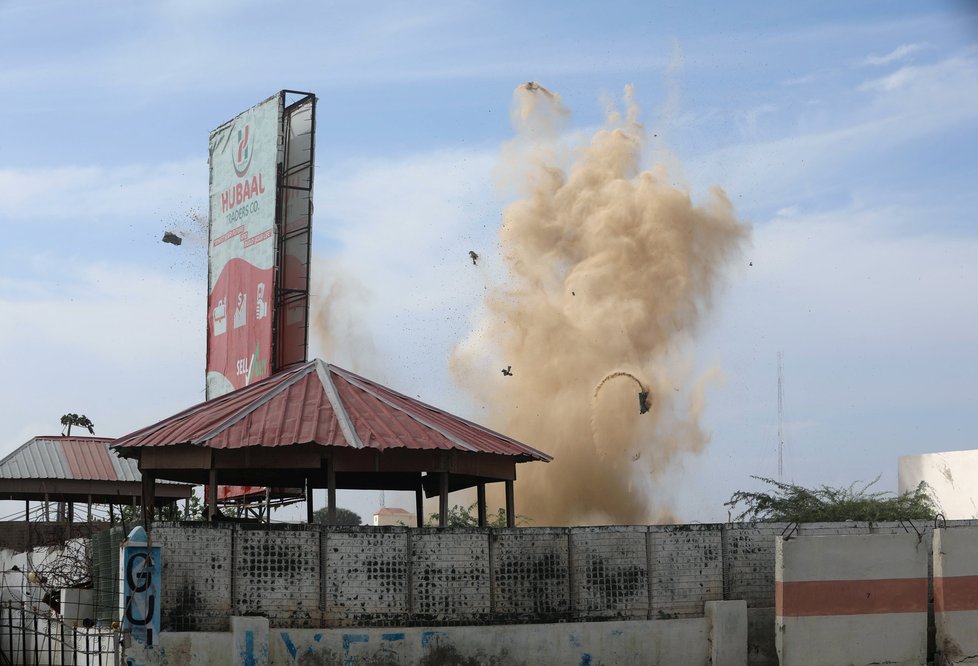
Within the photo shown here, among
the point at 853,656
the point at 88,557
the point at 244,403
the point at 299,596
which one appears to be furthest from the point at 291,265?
the point at 853,656

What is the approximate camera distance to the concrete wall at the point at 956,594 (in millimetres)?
22250

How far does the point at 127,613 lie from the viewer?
64.2 ft

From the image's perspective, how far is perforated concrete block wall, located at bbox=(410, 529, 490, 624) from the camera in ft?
70.5

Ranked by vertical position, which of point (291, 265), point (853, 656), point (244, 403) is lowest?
point (853, 656)

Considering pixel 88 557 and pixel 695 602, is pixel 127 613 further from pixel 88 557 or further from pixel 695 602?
pixel 695 602

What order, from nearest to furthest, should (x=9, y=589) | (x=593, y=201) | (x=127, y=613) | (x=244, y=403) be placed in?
(x=127, y=613), (x=244, y=403), (x=9, y=589), (x=593, y=201)

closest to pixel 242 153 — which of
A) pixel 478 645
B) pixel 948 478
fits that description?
pixel 478 645

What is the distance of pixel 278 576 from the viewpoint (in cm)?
2080

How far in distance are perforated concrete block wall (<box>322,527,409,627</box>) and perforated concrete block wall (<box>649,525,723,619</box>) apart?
463 centimetres

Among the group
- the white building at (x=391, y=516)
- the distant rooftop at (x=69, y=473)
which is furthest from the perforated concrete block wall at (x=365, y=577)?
the white building at (x=391, y=516)

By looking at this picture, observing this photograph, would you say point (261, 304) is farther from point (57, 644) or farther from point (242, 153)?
point (57, 644)

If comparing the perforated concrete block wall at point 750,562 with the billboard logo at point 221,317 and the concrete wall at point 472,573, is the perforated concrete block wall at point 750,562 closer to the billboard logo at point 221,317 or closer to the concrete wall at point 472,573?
the concrete wall at point 472,573

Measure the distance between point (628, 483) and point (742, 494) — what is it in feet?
58.4

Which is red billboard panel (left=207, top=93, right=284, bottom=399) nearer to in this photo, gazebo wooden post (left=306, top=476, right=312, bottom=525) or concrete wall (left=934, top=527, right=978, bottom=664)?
gazebo wooden post (left=306, top=476, right=312, bottom=525)
